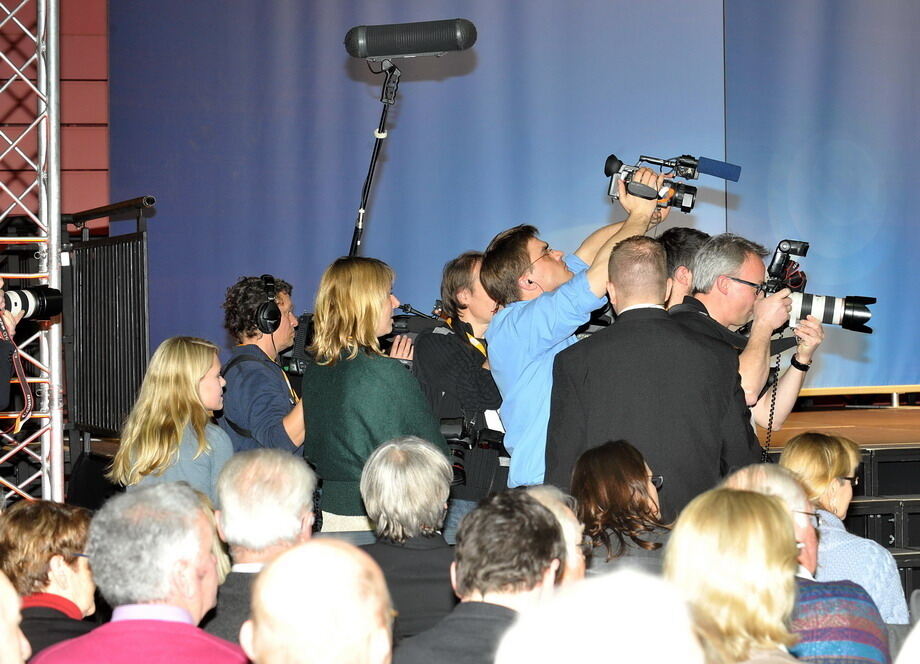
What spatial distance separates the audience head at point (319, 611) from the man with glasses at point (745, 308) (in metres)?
2.04

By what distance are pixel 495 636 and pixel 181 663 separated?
50 cm

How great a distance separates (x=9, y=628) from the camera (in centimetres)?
157

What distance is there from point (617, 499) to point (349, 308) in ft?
3.44

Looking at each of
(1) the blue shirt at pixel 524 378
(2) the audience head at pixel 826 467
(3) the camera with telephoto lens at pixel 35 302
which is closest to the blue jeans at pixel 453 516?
(1) the blue shirt at pixel 524 378

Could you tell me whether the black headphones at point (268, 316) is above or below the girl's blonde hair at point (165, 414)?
above

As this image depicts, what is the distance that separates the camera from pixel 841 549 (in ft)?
8.28

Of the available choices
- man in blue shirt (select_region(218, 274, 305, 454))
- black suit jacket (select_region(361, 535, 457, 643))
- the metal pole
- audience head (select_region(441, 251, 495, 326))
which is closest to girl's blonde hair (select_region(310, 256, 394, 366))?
man in blue shirt (select_region(218, 274, 305, 454))

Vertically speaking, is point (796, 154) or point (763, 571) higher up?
point (796, 154)

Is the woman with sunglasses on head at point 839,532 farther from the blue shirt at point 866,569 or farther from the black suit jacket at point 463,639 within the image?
the black suit jacket at point 463,639

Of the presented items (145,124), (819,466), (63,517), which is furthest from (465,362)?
(145,124)

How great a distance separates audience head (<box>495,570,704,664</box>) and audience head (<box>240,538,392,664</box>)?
0.28 meters

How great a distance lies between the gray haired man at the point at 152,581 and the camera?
1.59 m

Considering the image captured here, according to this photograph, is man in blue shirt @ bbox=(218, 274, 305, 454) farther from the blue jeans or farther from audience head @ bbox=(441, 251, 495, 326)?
audience head @ bbox=(441, 251, 495, 326)

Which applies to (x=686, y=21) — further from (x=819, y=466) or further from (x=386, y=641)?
(x=386, y=641)
